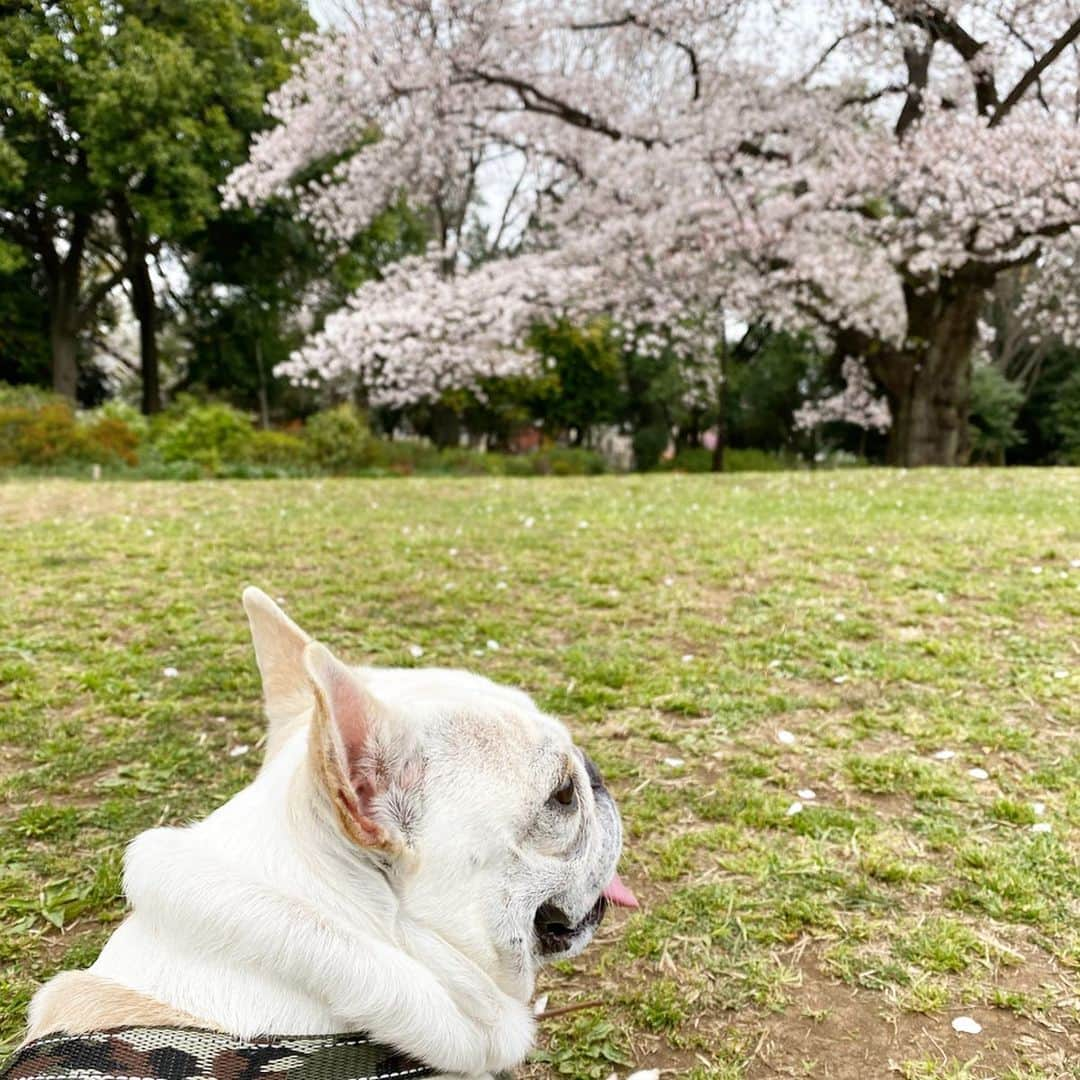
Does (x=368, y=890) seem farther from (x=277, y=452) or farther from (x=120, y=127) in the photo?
(x=120, y=127)

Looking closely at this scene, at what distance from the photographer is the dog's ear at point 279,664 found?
6.53 feet

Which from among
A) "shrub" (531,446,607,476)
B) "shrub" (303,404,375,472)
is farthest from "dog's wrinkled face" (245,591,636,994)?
"shrub" (531,446,607,476)

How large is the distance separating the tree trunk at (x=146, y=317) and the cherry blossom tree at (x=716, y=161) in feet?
44.5

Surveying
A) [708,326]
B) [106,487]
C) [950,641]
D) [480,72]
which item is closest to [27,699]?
[950,641]

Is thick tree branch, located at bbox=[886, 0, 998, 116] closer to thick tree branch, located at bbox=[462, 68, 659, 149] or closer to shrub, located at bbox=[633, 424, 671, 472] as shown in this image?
thick tree branch, located at bbox=[462, 68, 659, 149]

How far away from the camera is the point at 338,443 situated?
17.2 meters

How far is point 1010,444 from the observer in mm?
26828

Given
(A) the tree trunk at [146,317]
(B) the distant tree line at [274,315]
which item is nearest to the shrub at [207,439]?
(B) the distant tree line at [274,315]

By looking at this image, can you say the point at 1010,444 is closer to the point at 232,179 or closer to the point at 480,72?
the point at 480,72

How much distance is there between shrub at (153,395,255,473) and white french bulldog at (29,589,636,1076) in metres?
14.7

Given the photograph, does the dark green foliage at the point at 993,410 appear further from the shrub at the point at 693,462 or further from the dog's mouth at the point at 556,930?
the dog's mouth at the point at 556,930

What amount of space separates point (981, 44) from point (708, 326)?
9.64 m

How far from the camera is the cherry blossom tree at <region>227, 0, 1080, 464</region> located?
39.5ft

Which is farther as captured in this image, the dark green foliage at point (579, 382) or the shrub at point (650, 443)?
the shrub at point (650, 443)
